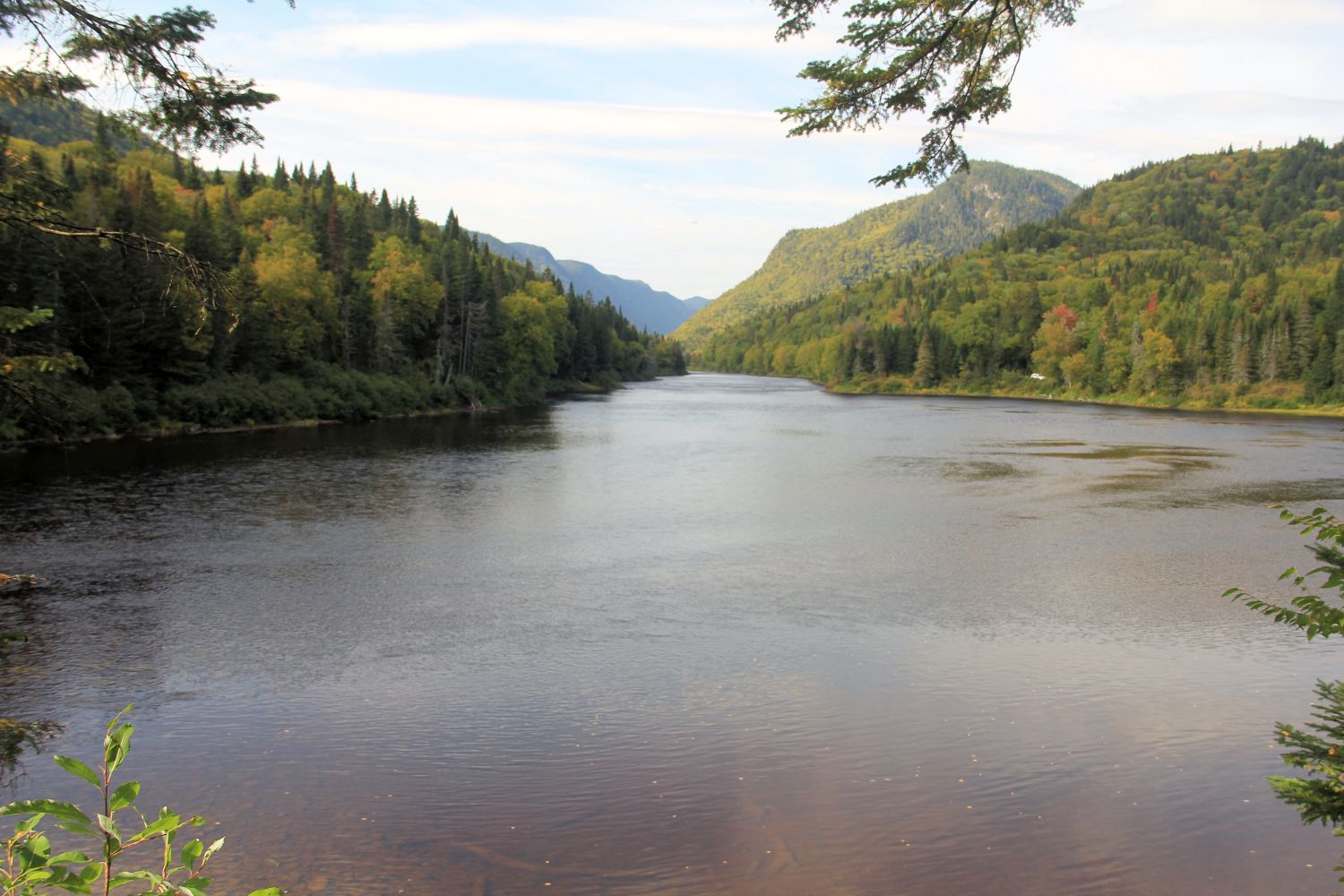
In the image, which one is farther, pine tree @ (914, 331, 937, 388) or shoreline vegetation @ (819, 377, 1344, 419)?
pine tree @ (914, 331, 937, 388)

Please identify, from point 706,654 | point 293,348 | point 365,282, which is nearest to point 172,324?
point 293,348

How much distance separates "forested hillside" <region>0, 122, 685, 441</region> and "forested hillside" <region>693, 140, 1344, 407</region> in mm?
56709

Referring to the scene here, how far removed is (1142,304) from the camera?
10819cm

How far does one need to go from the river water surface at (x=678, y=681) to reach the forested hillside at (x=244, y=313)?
4560 millimetres

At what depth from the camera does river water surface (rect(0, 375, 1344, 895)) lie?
808 cm

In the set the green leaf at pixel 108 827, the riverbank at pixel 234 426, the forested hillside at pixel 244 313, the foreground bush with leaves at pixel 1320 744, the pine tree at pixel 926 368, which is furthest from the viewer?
the pine tree at pixel 926 368

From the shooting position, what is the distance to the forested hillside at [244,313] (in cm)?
695

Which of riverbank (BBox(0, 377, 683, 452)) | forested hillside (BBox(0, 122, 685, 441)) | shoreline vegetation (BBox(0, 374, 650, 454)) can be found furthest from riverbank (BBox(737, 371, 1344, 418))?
riverbank (BBox(0, 377, 683, 452))

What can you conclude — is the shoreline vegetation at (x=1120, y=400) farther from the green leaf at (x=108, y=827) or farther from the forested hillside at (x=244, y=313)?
the green leaf at (x=108, y=827)

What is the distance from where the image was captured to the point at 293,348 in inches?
2126

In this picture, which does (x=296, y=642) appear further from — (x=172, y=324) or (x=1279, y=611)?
(x=172, y=324)

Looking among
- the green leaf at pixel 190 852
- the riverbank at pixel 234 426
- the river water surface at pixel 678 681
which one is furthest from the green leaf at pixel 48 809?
the riverbank at pixel 234 426

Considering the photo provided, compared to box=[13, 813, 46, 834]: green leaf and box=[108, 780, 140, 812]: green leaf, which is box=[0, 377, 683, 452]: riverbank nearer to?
box=[13, 813, 46, 834]: green leaf

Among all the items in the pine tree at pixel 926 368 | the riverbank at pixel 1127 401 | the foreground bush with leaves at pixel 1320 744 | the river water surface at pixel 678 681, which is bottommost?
the river water surface at pixel 678 681
